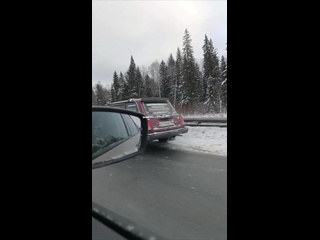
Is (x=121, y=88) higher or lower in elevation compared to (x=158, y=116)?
higher

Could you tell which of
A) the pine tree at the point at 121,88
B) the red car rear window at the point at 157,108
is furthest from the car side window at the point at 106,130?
the pine tree at the point at 121,88

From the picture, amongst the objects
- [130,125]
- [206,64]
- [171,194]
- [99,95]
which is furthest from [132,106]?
[206,64]

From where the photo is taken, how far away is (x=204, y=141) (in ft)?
30.5

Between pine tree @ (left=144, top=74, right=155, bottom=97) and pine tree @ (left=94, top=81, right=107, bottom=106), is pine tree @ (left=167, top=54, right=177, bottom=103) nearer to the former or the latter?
pine tree @ (left=144, top=74, right=155, bottom=97)

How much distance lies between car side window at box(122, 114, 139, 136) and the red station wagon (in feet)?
16.9

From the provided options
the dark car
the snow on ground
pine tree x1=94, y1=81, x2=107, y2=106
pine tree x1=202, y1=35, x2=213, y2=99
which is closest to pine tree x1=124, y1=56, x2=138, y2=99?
pine tree x1=94, y1=81, x2=107, y2=106

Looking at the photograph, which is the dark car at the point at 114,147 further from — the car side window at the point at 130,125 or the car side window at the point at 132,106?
the car side window at the point at 132,106

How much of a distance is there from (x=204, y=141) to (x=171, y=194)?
18.6 ft

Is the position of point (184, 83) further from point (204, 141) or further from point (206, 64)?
point (204, 141)
